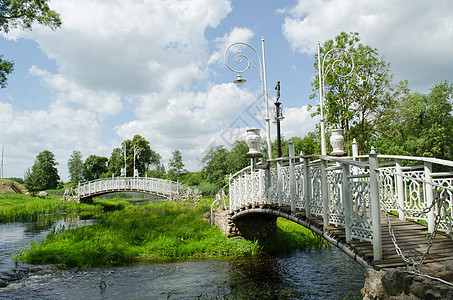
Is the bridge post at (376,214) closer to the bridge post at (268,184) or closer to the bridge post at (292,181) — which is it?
the bridge post at (292,181)

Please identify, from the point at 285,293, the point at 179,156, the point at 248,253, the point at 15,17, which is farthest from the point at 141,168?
the point at 285,293

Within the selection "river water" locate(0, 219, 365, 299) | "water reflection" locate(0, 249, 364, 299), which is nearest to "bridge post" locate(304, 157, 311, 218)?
"river water" locate(0, 219, 365, 299)

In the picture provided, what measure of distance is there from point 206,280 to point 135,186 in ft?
72.4

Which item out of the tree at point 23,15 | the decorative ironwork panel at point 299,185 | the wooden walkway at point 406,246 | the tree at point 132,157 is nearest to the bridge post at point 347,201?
the wooden walkway at point 406,246

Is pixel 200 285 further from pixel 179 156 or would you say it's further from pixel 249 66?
pixel 179 156

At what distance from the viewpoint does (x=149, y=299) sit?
7.72m

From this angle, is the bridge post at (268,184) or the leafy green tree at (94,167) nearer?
the bridge post at (268,184)

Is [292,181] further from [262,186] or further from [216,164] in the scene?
[216,164]

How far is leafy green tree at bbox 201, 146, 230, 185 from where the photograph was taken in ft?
149

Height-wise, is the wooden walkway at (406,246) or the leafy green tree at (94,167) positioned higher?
the leafy green tree at (94,167)

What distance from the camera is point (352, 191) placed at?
5734 mm

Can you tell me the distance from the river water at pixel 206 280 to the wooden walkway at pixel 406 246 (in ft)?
5.37

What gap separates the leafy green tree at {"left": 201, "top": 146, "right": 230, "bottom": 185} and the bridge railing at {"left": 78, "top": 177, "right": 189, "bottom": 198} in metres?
16.6

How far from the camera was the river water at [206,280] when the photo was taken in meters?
8.02
